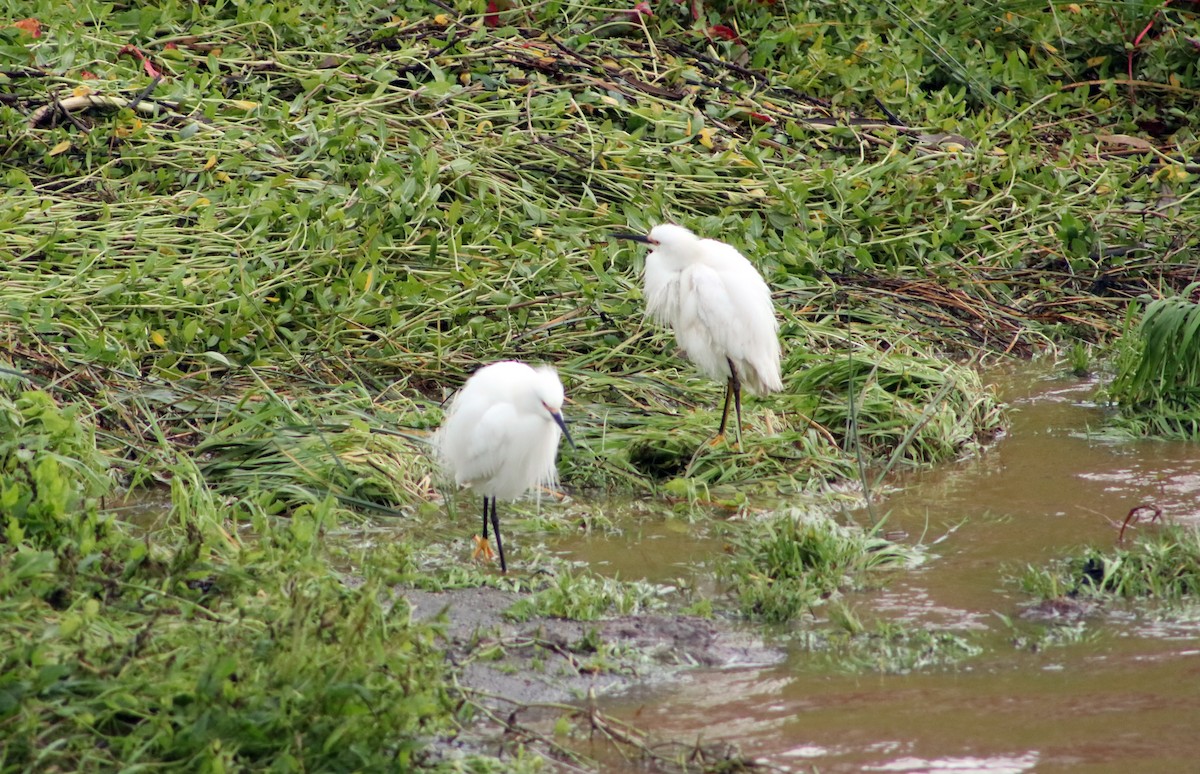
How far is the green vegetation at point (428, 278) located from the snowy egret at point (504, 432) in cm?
36

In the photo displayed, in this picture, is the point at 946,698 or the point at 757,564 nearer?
the point at 946,698

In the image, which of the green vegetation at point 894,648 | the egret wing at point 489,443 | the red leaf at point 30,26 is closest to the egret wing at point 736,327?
the egret wing at point 489,443

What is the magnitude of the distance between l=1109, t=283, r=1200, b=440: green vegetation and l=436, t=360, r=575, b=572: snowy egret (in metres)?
2.97

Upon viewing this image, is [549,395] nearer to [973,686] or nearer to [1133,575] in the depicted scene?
[973,686]

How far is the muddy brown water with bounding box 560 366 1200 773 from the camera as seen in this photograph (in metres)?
3.73

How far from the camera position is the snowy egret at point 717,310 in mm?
6348

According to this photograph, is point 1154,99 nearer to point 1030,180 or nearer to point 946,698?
point 1030,180

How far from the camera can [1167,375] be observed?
21.4 feet

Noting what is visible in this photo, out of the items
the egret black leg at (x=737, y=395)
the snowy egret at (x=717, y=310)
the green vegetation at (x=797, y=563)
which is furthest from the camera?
the snowy egret at (x=717, y=310)

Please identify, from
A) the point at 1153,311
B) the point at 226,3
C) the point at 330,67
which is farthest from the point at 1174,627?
the point at 226,3

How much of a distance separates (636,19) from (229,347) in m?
4.41

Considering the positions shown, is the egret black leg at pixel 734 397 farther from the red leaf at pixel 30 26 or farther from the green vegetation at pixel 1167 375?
the red leaf at pixel 30 26

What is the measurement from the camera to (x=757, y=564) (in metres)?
4.92

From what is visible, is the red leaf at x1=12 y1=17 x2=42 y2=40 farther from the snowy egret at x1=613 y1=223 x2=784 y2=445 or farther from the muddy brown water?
the muddy brown water
